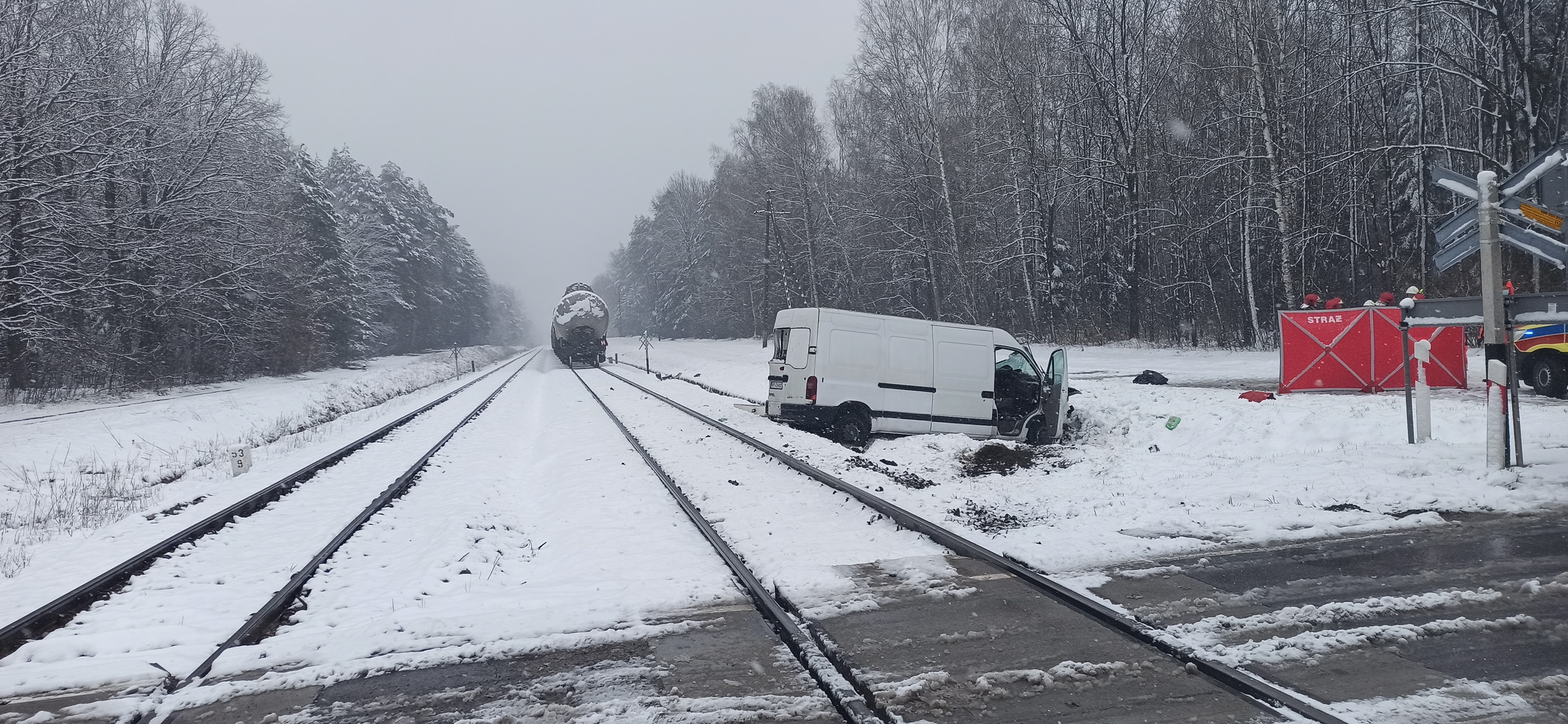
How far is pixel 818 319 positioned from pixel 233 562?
7952 mm

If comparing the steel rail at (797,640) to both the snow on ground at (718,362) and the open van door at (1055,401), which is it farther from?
the snow on ground at (718,362)

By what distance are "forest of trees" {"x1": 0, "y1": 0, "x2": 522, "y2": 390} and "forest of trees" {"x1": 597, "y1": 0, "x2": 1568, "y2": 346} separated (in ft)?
77.1

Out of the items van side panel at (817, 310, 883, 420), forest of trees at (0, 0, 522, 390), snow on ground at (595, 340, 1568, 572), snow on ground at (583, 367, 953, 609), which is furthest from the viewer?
forest of trees at (0, 0, 522, 390)

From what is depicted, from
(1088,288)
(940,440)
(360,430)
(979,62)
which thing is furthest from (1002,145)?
(360,430)

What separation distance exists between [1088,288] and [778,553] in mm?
27638

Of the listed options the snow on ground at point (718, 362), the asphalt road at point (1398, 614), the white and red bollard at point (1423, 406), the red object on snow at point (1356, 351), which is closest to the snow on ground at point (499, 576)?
the asphalt road at point (1398, 614)

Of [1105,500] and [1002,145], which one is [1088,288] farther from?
[1105,500]

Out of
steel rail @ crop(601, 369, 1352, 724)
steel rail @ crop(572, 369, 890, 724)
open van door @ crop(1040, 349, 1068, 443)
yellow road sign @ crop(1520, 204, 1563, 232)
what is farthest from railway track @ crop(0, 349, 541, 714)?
yellow road sign @ crop(1520, 204, 1563, 232)

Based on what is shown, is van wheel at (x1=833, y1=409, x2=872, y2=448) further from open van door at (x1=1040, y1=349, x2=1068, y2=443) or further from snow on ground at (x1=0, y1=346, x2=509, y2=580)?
snow on ground at (x1=0, y1=346, x2=509, y2=580)

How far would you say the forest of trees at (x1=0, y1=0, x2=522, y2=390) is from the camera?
63.7ft

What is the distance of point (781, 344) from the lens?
511 inches

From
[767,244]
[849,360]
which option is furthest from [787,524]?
[767,244]

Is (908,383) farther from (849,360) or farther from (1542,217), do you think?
(1542,217)

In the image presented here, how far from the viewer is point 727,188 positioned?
56250 mm
